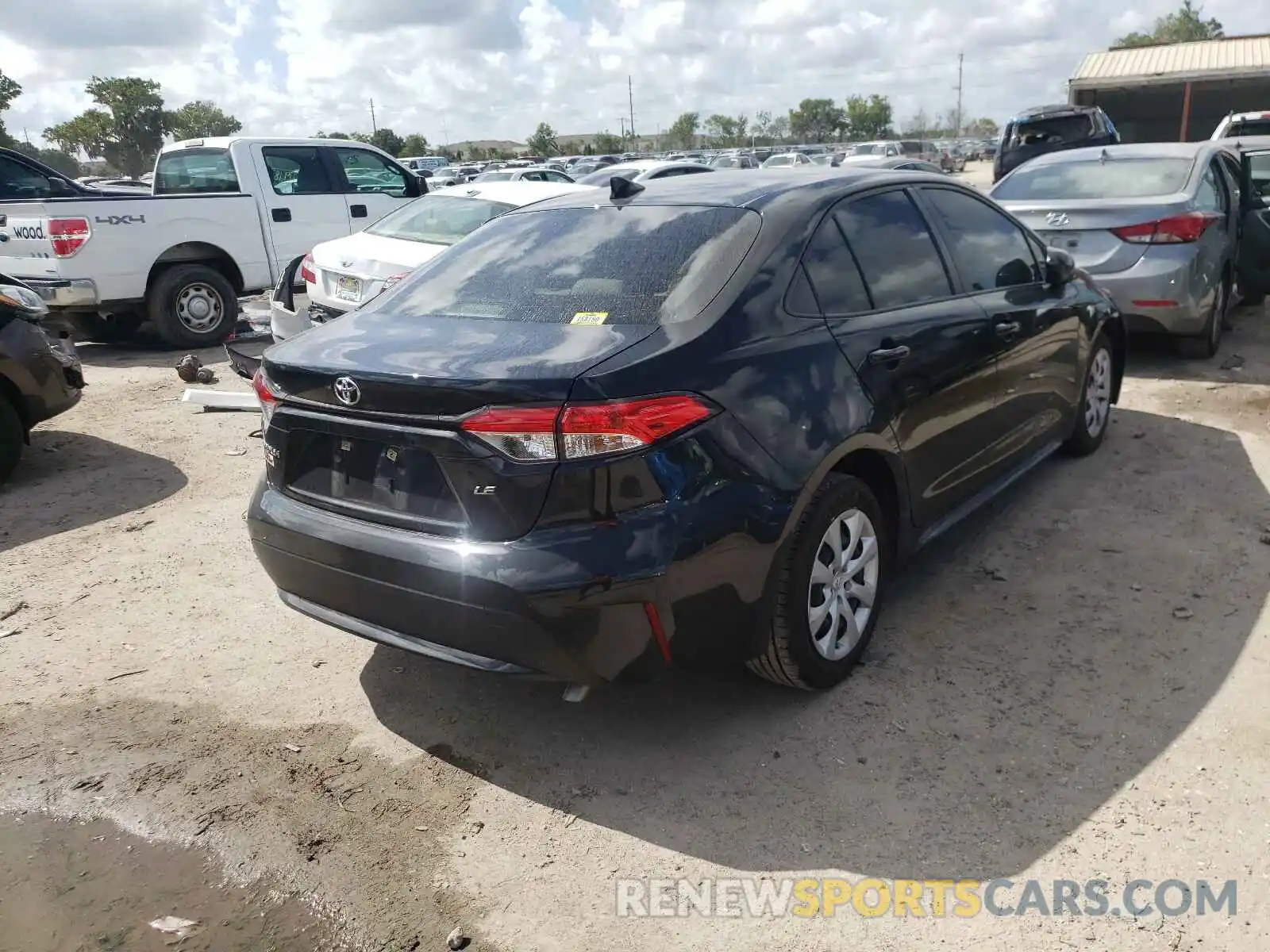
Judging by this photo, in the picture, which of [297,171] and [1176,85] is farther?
[1176,85]

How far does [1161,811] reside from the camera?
2770 mm

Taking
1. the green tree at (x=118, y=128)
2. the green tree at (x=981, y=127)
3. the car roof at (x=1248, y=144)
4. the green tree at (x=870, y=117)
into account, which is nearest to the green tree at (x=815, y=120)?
the green tree at (x=870, y=117)

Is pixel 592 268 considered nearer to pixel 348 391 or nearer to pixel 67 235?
pixel 348 391

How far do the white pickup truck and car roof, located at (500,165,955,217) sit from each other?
23.0 feet

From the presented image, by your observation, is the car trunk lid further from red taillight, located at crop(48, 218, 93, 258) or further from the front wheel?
red taillight, located at crop(48, 218, 93, 258)

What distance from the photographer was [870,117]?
9362cm

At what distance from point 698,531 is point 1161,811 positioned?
1.50 meters

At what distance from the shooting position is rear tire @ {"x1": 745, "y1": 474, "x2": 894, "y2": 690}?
3.07 meters

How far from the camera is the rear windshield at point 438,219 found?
7949mm

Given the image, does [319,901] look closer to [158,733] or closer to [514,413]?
[158,733]

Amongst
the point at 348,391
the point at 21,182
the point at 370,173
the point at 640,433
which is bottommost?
the point at 640,433

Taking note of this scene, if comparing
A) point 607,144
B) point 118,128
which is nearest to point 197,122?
point 118,128

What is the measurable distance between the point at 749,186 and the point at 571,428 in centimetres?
152

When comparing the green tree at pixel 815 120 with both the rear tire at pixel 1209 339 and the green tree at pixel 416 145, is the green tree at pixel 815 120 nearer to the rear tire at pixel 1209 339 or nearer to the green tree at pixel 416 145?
the green tree at pixel 416 145
